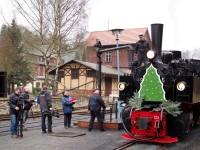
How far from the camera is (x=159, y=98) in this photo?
13.3m

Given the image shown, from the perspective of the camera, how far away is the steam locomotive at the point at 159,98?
12.8 m

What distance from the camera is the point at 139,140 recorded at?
13.3 metres

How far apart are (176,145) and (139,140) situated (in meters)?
1.18

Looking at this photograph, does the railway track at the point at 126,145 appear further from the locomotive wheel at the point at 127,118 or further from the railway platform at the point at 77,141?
the locomotive wheel at the point at 127,118

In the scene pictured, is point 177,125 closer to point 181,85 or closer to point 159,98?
point 159,98

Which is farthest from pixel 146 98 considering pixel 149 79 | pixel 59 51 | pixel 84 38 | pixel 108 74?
pixel 108 74

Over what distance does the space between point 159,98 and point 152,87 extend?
42cm

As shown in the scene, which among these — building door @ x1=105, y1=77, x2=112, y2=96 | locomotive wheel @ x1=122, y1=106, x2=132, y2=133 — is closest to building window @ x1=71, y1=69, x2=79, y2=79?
building door @ x1=105, y1=77, x2=112, y2=96

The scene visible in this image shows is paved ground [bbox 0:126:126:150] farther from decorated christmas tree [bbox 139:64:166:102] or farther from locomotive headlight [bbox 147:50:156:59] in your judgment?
locomotive headlight [bbox 147:50:156:59]

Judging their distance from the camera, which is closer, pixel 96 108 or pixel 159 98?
pixel 159 98

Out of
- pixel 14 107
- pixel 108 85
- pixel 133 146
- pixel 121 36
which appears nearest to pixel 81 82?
pixel 108 85

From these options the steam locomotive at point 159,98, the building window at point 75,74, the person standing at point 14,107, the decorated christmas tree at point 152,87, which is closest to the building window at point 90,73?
the building window at point 75,74

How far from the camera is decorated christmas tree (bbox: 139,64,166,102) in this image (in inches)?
523

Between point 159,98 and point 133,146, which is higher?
point 159,98
